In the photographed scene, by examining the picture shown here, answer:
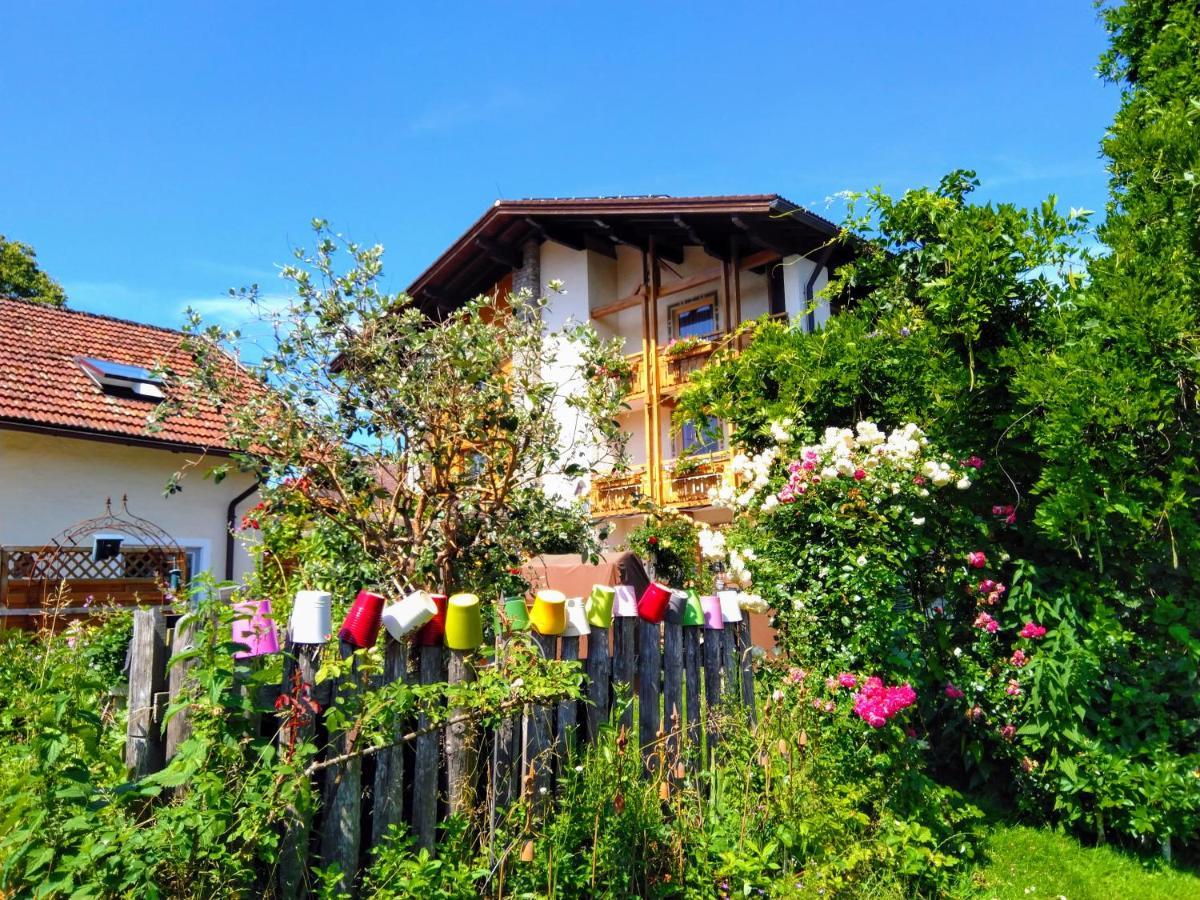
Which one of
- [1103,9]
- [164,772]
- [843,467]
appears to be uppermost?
[1103,9]

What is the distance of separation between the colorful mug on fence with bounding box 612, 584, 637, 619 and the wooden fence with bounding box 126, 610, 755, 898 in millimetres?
46

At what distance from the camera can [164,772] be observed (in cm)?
244

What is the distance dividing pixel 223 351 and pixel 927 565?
461 centimetres

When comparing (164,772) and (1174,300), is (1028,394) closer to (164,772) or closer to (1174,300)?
(1174,300)

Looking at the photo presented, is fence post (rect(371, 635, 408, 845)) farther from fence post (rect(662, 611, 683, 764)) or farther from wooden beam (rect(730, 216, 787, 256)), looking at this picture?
wooden beam (rect(730, 216, 787, 256))

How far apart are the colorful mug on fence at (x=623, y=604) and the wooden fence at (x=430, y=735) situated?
5cm

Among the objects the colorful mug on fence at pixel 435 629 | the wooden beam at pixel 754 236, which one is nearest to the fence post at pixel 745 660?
the colorful mug on fence at pixel 435 629

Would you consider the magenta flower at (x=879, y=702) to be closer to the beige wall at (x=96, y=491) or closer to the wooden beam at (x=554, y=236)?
the beige wall at (x=96, y=491)

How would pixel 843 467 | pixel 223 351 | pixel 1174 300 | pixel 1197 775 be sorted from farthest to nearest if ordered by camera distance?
pixel 223 351, pixel 843 467, pixel 1197 775, pixel 1174 300

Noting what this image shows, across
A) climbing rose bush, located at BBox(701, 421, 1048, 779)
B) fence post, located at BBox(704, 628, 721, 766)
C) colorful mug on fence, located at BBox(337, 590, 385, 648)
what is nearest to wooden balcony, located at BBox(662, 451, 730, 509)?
climbing rose bush, located at BBox(701, 421, 1048, 779)

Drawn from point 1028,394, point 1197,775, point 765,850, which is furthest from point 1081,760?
point 765,850

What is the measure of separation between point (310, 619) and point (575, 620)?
1188 millimetres

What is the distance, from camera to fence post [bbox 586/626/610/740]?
363cm

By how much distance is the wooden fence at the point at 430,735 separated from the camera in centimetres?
266
